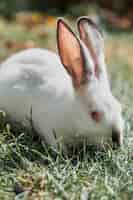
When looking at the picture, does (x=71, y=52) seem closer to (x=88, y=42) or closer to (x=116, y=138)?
(x=88, y=42)

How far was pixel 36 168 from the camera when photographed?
8.76 feet

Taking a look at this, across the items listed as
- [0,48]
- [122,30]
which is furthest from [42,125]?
[122,30]

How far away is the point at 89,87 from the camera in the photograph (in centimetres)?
280

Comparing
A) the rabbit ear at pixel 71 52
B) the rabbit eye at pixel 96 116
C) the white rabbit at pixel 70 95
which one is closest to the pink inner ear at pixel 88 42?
the white rabbit at pixel 70 95

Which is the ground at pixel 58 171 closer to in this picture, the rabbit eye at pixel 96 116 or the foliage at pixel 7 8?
the rabbit eye at pixel 96 116

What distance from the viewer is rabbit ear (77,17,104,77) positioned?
2957 millimetres

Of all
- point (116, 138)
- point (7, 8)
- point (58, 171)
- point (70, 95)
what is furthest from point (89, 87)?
point (7, 8)

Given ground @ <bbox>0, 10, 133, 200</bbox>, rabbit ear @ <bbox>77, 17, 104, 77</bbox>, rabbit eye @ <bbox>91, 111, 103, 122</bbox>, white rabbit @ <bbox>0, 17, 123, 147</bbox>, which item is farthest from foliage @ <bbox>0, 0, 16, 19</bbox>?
rabbit eye @ <bbox>91, 111, 103, 122</bbox>

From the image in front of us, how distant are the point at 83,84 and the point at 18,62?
633 mm

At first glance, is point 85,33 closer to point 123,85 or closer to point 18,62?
point 18,62

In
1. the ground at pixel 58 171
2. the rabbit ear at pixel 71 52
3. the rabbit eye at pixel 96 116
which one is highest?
the rabbit ear at pixel 71 52

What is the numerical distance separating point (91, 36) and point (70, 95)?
36 cm

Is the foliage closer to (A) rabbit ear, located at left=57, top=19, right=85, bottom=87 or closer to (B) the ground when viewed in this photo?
(B) the ground

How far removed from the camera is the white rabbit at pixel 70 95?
109 inches
